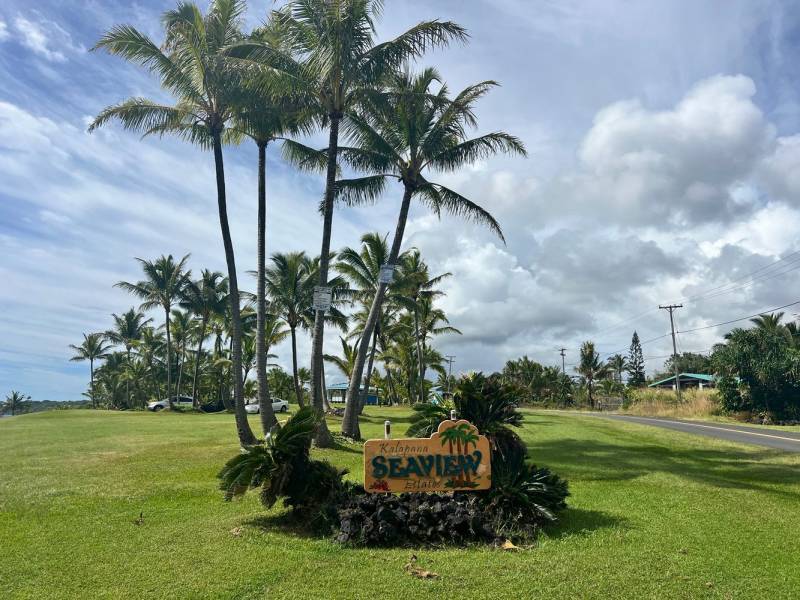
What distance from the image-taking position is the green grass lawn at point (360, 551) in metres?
4.82

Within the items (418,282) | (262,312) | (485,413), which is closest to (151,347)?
(418,282)

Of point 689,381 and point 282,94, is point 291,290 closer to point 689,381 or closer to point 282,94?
point 282,94

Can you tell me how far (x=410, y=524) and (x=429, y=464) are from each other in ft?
3.33

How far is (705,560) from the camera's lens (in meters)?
5.53

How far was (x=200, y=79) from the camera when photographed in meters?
13.8

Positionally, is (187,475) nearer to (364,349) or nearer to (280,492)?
(280,492)

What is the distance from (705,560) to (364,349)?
38.9 ft

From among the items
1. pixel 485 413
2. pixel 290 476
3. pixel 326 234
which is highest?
pixel 326 234

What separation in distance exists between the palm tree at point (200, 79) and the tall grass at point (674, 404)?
34368 millimetres

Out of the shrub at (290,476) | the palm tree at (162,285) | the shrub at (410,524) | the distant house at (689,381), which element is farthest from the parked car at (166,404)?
the distant house at (689,381)

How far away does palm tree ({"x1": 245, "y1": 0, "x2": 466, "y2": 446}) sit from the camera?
46.4 ft

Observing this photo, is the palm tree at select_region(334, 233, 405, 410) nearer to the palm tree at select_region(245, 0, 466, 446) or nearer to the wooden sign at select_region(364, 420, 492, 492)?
the palm tree at select_region(245, 0, 466, 446)

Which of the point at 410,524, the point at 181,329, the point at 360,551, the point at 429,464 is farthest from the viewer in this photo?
the point at 181,329

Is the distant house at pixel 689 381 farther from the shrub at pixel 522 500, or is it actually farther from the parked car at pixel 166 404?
the shrub at pixel 522 500
